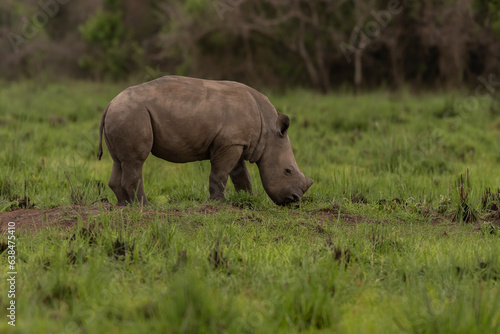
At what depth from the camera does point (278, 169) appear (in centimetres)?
586

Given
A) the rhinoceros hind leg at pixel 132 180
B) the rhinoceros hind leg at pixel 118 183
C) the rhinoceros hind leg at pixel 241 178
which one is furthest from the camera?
the rhinoceros hind leg at pixel 241 178

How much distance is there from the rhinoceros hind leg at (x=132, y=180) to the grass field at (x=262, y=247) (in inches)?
10.5

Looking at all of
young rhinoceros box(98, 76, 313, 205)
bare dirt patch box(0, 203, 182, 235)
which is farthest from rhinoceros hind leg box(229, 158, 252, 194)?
bare dirt patch box(0, 203, 182, 235)

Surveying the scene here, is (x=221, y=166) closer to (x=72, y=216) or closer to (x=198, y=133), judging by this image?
(x=198, y=133)

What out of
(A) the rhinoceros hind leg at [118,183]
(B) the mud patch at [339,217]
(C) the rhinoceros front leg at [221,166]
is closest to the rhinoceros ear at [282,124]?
(C) the rhinoceros front leg at [221,166]

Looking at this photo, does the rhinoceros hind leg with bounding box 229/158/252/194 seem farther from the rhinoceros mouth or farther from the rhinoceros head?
the rhinoceros mouth

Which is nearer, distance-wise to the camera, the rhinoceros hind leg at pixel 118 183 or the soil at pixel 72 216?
the soil at pixel 72 216

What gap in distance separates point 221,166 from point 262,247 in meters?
1.52

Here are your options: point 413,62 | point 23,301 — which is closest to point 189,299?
point 23,301

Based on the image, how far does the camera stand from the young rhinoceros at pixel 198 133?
5223 mm

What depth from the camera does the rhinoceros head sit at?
229 inches

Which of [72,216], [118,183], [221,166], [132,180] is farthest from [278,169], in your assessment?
[72,216]

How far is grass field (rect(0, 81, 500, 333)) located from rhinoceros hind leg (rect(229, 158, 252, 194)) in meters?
0.22

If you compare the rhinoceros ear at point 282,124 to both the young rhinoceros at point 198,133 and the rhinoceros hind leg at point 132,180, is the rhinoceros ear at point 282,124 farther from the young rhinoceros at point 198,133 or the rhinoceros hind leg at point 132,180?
the rhinoceros hind leg at point 132,180
